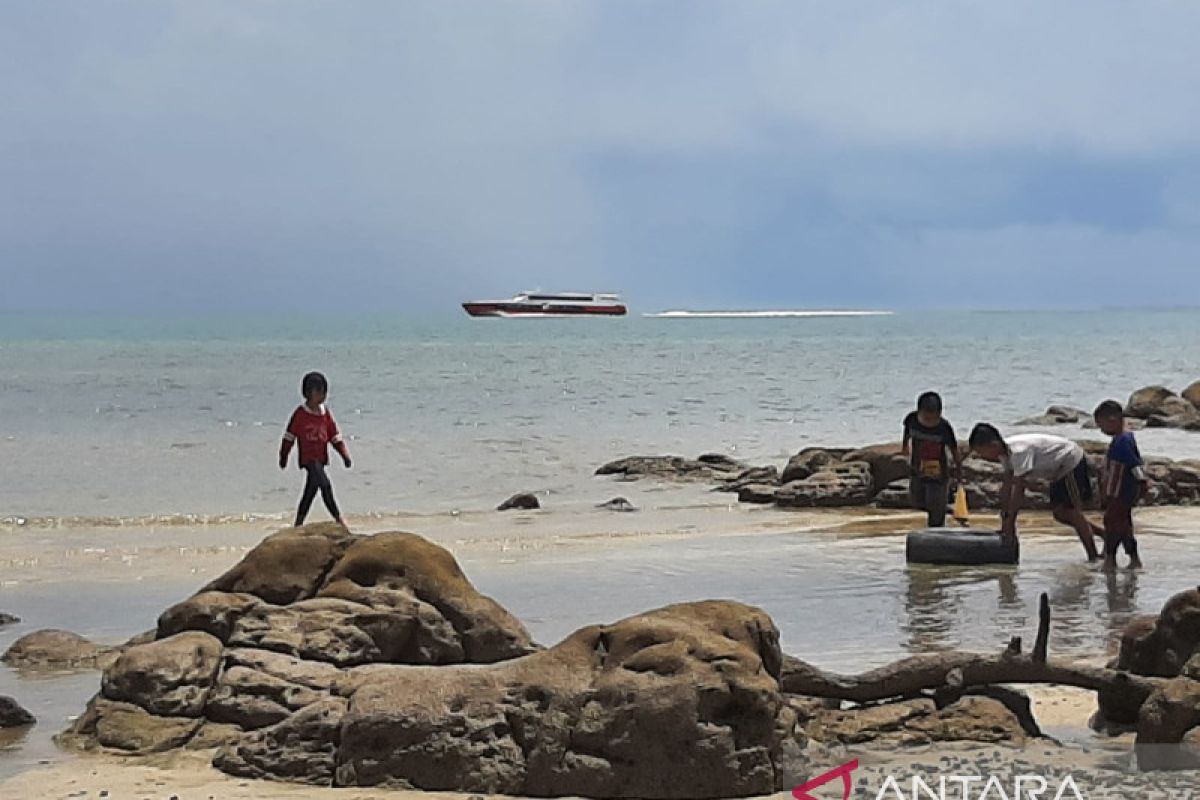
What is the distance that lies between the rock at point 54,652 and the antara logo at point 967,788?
5.69 meters

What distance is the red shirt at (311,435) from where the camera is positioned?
14.6 metres

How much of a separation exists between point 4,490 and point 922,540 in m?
17.3

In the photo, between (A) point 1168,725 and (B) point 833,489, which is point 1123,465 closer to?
(A) point 1168,725

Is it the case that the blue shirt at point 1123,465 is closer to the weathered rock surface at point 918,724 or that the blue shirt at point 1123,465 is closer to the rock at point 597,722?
the weathered rock surface at point 918,724

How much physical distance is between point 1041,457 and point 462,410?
1300 inches

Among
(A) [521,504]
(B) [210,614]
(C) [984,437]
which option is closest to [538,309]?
(A) [521,504]

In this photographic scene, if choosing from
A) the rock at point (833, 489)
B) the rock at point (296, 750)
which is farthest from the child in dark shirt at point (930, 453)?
the rock at point (296, 750)

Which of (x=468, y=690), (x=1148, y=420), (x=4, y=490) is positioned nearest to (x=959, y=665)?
(x=468, y=690)

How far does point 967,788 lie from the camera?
7.11 m

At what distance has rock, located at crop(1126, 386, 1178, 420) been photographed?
38.8 meters

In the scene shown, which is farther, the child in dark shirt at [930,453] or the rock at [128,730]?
the child in dark shirt at [930,453]

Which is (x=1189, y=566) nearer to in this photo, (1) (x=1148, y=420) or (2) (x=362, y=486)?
(2) (x=362, y=486)

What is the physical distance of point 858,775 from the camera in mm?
7438

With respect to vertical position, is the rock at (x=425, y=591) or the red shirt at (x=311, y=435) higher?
the red shirt at (x=311, y=435)
